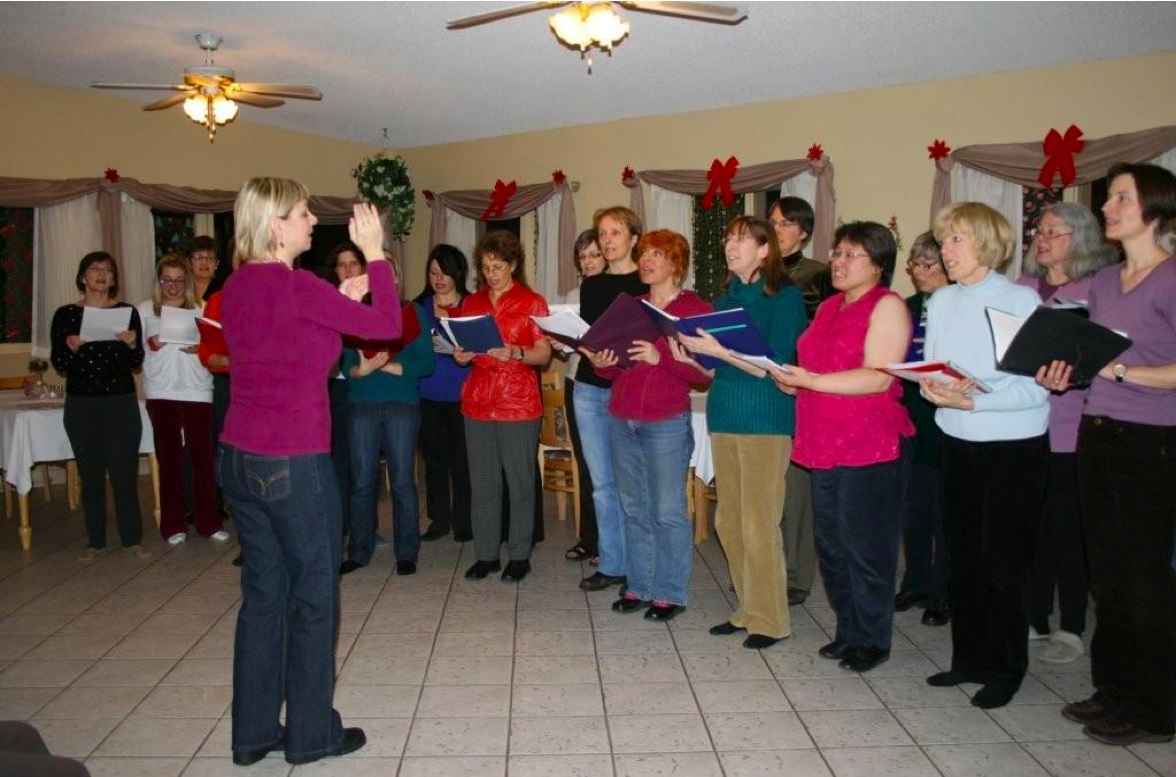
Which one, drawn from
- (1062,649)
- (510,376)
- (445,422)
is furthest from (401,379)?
(1062,649)

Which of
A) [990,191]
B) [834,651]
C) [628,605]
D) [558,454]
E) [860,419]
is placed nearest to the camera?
[860,419]

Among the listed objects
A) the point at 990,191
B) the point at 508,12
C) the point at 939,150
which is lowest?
the point at 990,191

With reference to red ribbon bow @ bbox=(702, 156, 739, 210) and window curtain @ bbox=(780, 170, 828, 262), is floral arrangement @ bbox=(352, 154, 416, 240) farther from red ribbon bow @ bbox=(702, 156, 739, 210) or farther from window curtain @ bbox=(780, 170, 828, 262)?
window curtain @ bbox=(780, 170, 828, 262)

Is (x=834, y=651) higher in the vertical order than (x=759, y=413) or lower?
lower

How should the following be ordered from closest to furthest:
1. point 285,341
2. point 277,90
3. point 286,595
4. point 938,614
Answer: point 285,341 → point 286,595 → point 938,614 → point 277,90

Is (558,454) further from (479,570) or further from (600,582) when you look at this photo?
(600,582)

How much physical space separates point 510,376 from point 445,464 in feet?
4.05

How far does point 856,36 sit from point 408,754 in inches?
206

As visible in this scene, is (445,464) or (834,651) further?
(445,464)

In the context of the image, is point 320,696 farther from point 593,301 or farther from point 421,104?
point 421,104

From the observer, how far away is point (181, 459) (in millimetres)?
5465

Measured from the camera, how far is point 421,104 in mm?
8156

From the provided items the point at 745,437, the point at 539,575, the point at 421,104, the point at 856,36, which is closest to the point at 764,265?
the point at 745,437

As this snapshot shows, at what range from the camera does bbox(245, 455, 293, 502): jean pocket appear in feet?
8.27
